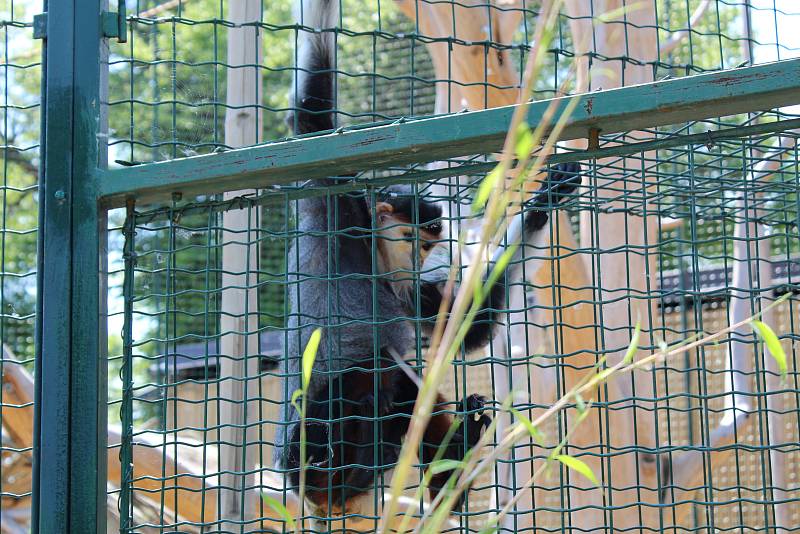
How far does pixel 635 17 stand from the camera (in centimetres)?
429

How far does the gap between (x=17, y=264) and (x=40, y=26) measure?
363 inches

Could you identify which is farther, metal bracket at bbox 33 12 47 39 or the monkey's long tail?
the monkey's long tail

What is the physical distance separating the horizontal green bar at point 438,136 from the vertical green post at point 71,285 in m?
0.09

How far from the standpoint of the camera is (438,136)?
6.65 feet

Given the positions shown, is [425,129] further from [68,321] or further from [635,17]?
[635,17]

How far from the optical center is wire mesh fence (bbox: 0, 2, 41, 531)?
2.96m

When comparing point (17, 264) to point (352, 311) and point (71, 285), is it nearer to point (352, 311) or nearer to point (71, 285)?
point (352, 311)

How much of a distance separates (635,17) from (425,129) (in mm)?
2602

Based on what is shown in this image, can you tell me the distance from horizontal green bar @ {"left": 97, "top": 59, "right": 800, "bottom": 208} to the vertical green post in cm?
9

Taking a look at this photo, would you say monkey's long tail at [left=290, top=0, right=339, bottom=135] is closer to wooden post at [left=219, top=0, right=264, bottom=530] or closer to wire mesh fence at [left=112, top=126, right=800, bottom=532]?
wooden post at [left=219, top=0, right=264, bottom=530]

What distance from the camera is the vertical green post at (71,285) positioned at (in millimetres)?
2100

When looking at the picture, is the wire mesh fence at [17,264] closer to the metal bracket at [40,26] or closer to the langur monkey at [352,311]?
the metal bracket at [40,26]

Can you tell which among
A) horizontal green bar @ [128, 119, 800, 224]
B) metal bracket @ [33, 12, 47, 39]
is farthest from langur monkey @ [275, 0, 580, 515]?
metal bracket @ [33, 12, 47, 39]

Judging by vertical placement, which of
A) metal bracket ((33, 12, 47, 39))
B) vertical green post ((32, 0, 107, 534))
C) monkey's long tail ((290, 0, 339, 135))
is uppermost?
monkey's long tail ((290, 0, 339, 135))
